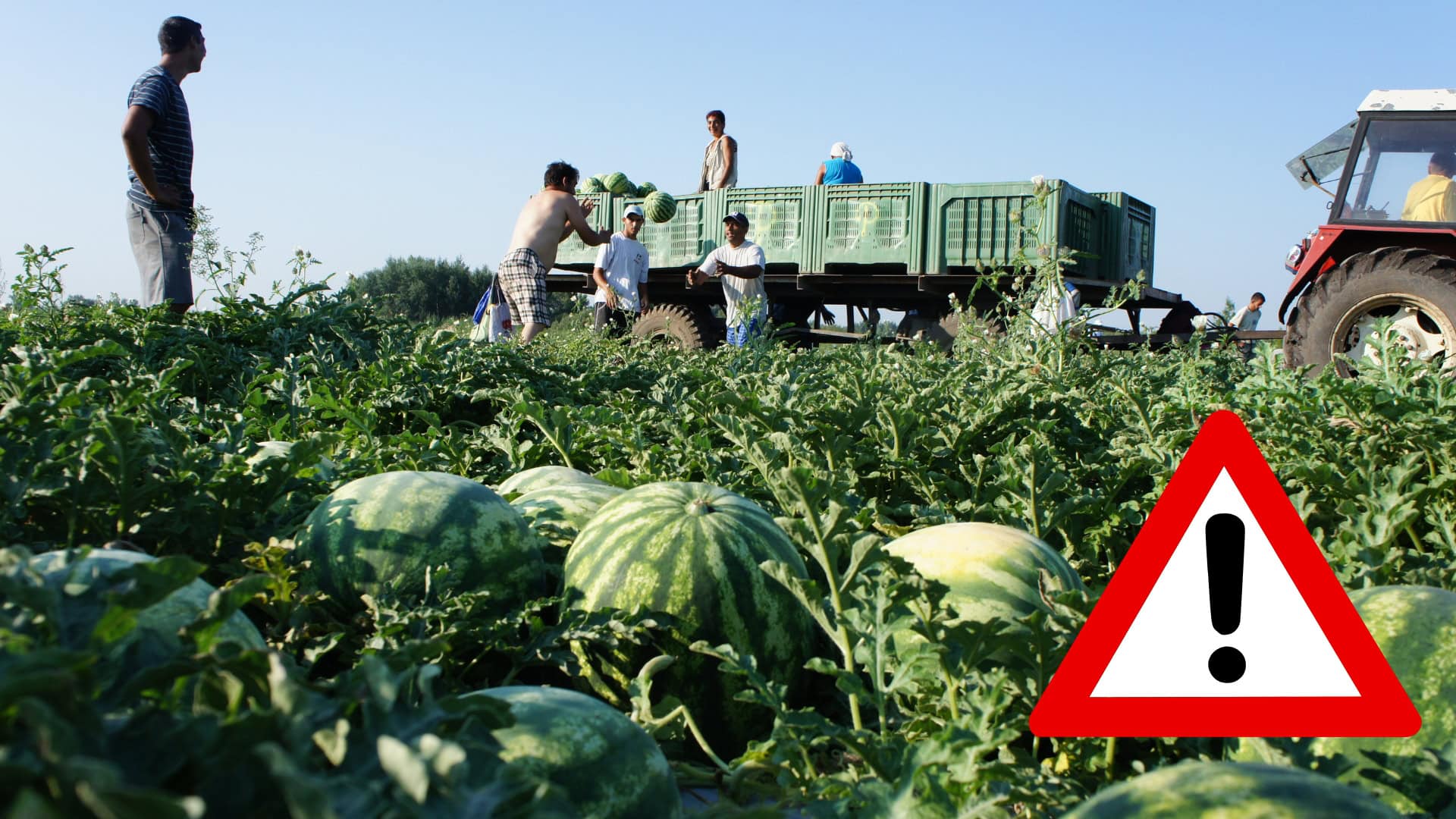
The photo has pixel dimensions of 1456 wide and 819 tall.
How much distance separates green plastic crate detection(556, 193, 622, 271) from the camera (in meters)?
16.0

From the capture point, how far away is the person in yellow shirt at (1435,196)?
8836 mm

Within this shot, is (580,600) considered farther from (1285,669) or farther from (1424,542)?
(1424,542)

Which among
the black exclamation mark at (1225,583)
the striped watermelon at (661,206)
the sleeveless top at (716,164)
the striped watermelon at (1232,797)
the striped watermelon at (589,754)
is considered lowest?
the striped watermelon at (589,754)

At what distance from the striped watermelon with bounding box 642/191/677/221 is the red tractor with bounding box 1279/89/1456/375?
803cm

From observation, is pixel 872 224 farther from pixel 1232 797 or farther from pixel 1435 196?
pixel 1232 797

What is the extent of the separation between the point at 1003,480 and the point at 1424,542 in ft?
4.45

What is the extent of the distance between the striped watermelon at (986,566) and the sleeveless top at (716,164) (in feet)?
41.8

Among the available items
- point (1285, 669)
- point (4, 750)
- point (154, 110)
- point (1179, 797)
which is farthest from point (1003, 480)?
point (154, 110)

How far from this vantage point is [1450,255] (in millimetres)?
8992

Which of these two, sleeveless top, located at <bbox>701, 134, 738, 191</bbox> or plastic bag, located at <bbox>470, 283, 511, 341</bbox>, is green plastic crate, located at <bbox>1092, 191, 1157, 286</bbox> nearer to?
sleeveless top, located at <bbox>701, 134, 738, 191</bbox>

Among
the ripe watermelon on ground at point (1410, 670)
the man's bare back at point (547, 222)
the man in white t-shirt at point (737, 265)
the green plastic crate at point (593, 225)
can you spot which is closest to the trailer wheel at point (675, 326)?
the man in white t-shirt at point (737, 265)

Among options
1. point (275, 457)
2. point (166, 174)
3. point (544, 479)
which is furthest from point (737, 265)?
point (275, 457)

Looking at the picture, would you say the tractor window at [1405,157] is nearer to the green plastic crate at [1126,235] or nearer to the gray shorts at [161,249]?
the green plastic crate at [1126,235]

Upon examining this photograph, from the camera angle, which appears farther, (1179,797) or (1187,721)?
(1187,721)
